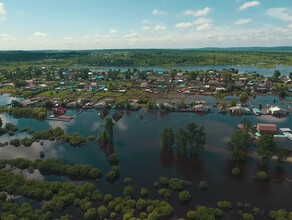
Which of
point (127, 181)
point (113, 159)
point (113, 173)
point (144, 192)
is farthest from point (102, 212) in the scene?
point (113, 159)

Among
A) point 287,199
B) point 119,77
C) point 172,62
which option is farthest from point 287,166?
point 172,62

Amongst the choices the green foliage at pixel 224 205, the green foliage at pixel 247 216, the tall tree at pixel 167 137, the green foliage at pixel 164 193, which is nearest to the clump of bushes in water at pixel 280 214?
the green foliage at pixel 247 216

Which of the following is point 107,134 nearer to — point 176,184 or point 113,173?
point 113,173

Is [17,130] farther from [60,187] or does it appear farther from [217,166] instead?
[217,166]

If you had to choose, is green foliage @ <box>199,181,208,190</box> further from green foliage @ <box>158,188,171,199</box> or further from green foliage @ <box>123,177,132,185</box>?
green foliage @ <box>123,177,132,185</box>

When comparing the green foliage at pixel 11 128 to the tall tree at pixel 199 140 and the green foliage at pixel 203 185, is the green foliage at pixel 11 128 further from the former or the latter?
the green foliage at pixel 203 185
